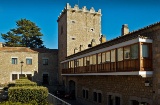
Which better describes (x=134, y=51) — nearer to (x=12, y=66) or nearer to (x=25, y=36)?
(x=12, y=66)

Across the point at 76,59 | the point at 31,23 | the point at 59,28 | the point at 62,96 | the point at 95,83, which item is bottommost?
the point at 62,96

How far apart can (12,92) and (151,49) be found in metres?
9.04

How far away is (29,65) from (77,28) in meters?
11.6

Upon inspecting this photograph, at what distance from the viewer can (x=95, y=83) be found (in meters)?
23.0

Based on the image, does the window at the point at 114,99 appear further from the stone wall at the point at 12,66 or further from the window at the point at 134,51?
the stone wall at the point at 12,66

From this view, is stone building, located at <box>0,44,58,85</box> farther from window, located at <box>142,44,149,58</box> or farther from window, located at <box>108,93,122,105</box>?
window, located at <box>142,44,149,58</box>

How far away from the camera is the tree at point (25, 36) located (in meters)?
61.7

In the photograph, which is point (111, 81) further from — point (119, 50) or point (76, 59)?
point (76, 59)

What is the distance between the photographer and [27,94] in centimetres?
1464

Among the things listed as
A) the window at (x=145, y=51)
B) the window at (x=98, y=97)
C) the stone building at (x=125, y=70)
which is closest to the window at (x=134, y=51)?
the stone building at (x=125, y=70)

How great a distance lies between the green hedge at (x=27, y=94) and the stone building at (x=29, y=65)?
2712 centimetres

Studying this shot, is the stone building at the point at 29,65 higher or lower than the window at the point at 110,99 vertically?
higher

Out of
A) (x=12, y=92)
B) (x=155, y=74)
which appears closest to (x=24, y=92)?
(x=12, y=92)

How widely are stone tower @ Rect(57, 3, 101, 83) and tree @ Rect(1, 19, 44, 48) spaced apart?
2499 cm
